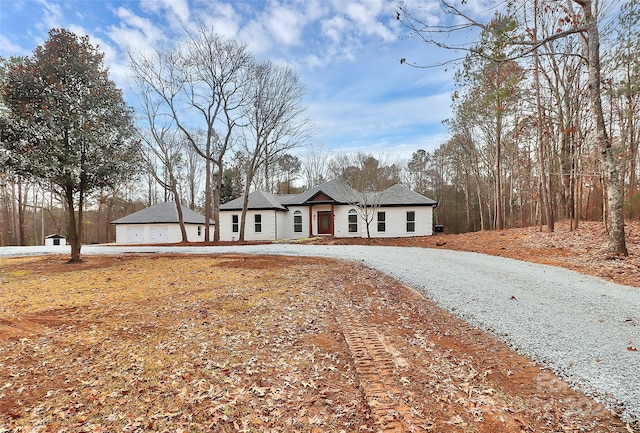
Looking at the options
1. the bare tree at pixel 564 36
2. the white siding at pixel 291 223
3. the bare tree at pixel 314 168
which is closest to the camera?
the bare tree at pixel 564 36

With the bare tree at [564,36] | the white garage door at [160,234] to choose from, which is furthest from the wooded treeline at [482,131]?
the white garage door at [160,234]

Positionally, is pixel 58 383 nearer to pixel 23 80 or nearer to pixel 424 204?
pixel 23 80

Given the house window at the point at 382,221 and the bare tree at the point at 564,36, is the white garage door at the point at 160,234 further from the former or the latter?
the bare tree at the point at 564,36

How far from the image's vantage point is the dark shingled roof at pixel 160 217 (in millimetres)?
24719

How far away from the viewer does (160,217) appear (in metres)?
24.9

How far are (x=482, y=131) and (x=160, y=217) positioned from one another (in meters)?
25.3

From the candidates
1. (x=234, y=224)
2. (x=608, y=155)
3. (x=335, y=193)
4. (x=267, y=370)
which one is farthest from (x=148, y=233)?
(x=608, y=155)

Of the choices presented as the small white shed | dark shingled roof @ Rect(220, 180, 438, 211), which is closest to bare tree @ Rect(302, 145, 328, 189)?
dark shingled roof @ Rect(220, 180, 438, 211)

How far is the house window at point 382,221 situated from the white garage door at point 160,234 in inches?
667

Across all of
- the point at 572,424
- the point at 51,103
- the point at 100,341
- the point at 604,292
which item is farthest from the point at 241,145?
the point at 572,424

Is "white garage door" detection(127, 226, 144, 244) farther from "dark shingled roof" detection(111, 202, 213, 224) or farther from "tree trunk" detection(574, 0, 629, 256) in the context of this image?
"tree trunk" detection(574, 0, 629, 256)

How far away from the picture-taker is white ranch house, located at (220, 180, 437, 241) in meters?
19.7

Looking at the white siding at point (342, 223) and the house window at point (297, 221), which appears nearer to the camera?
the white siding at point (342, 223)

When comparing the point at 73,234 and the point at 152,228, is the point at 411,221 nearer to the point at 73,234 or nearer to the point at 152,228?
the point at 73,234
